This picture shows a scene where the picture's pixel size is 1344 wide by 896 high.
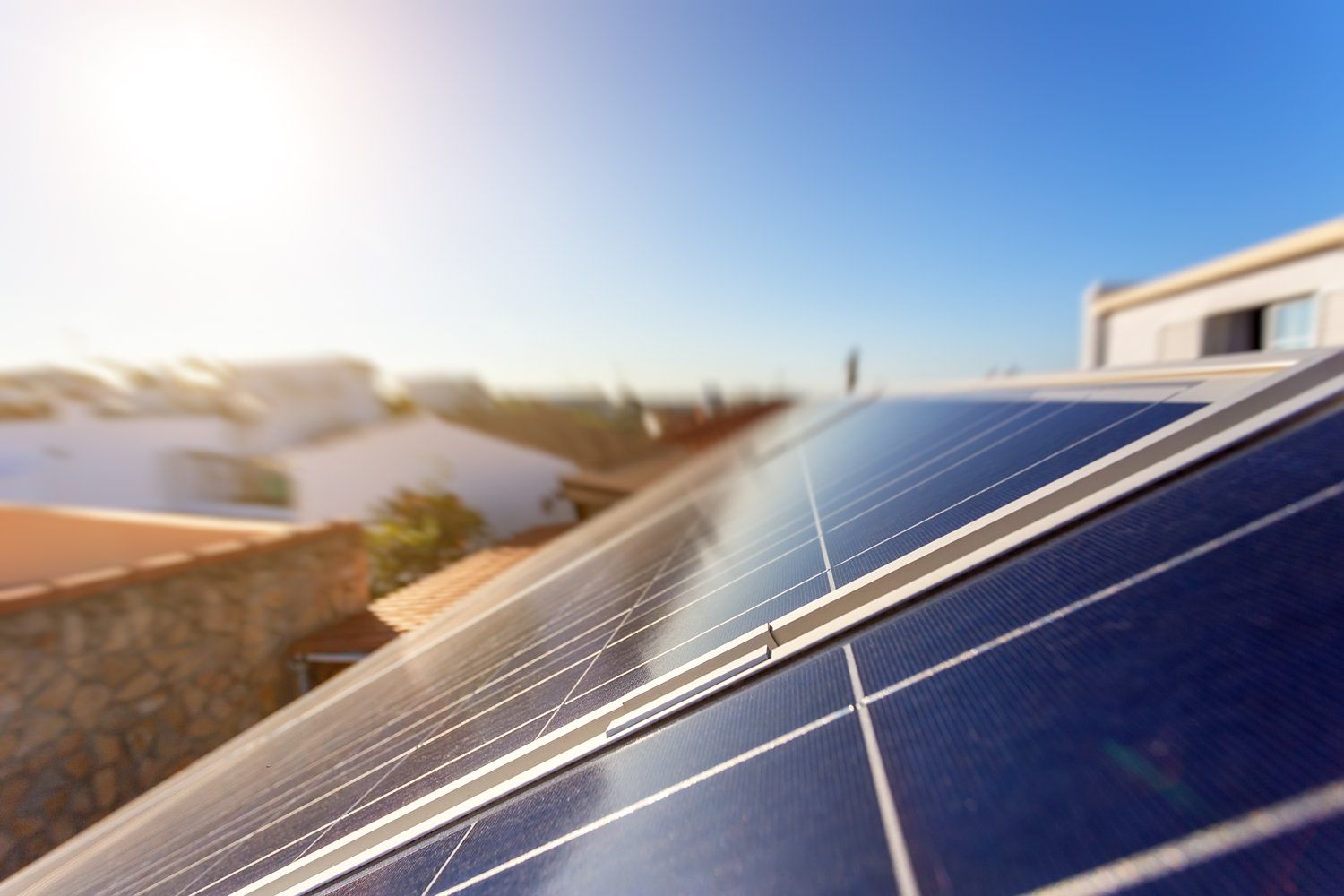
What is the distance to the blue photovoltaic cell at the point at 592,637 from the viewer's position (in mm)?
1884

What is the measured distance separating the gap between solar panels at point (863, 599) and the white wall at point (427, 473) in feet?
40.9

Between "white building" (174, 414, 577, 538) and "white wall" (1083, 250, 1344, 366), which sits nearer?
"white wall" (1083, 250, 1344, 366)

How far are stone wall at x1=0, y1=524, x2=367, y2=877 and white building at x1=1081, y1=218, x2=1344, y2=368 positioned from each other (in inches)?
341

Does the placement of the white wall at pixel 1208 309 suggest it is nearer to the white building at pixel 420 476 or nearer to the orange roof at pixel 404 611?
the orange roof at pixel 404 611

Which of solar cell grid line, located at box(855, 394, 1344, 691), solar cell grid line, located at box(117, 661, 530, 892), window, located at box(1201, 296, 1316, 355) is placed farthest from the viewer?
window, located at box(1201, 296, 1316, 355)

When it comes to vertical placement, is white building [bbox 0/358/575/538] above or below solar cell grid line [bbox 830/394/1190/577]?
above

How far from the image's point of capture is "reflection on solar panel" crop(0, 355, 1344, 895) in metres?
0.78

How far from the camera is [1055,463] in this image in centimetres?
187

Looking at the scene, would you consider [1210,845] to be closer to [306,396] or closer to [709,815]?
[709,815]

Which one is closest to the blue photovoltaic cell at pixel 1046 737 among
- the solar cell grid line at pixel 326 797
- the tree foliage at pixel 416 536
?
the solar cell grid line at pixel 326 797

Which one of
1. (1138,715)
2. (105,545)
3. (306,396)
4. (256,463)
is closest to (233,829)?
(1138,715)

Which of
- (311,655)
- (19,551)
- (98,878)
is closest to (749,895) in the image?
(98,878)

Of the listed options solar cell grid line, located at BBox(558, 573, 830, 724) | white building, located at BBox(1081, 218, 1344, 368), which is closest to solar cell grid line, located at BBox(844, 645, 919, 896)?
solar cell grid line, located at BBox(558, 573, 830, 724)

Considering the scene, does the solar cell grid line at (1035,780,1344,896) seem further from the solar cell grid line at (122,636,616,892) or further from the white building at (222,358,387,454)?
the white building at (222,358,387,454)
